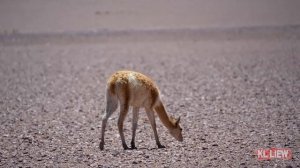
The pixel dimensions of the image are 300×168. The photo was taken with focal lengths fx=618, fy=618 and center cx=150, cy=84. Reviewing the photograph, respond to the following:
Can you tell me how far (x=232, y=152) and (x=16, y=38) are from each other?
3105 cm

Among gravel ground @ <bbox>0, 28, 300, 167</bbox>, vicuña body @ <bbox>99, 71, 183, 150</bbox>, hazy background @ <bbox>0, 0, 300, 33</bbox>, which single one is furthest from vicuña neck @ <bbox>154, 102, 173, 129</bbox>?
hazy background @ <bbox>0, 0, 300, 33</bbox>

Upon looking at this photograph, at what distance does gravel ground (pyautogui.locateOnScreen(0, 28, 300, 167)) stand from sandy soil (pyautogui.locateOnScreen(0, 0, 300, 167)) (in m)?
0.02

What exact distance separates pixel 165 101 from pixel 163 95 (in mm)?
1242

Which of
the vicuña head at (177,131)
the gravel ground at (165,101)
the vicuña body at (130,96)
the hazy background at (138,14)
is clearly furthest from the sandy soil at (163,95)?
the hazy background at (138,14)

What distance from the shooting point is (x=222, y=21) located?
4375 cm

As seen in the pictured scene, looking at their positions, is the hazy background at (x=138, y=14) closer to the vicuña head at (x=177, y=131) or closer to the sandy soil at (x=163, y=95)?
the sandy soil at (x=163, y=95)

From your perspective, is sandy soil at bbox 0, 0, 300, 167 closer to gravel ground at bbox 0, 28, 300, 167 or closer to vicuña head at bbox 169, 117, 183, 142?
gravel ground at bbox 0, 28, 300, 167

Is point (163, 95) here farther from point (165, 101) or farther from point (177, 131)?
point (177, 131)

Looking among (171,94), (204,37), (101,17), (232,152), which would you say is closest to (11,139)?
(232,152)

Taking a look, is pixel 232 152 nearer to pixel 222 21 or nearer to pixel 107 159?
pixel 107 159

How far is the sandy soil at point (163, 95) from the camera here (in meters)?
9.88

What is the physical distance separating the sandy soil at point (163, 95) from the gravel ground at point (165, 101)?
1.0 inches

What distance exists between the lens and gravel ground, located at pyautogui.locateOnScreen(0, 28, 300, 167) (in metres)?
9.78

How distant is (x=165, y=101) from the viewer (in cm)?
1603
